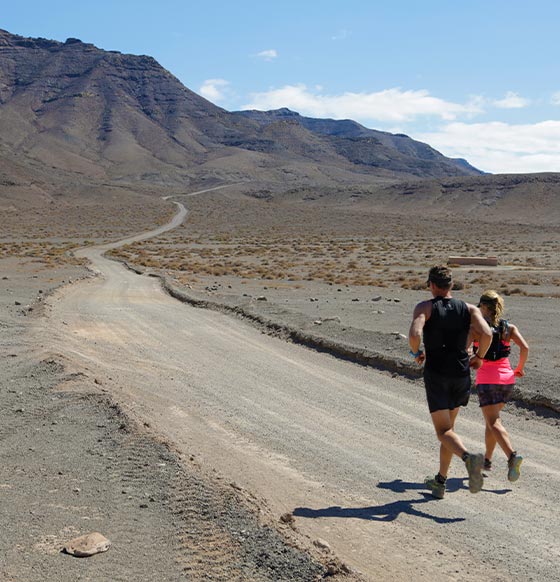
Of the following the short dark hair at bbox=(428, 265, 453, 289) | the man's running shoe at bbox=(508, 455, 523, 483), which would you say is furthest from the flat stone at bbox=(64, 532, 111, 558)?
the man's running shoe at bbox=(508, 455, 523, 483)

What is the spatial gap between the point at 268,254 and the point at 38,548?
2196 inches

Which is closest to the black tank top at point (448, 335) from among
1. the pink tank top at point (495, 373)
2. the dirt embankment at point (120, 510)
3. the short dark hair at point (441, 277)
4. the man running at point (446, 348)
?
the man running at point (446, 348)

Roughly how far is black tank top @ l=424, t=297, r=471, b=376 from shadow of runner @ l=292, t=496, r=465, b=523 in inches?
49.4

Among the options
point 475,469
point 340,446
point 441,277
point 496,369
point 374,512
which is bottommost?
point 340,446

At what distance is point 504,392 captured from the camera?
7.14m

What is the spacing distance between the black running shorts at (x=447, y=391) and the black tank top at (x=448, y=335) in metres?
0.06

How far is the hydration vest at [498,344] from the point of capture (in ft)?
23.4

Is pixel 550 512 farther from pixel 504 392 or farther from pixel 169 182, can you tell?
pixel 169 182

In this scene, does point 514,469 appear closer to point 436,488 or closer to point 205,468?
point 436,488

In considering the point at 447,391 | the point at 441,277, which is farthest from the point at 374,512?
the point at 441,277

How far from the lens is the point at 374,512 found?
6.23m

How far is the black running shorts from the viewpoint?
645 cm

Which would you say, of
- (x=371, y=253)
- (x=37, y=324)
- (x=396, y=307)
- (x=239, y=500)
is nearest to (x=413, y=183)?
(x=371, y=253)

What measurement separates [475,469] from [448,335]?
46.8 inches
